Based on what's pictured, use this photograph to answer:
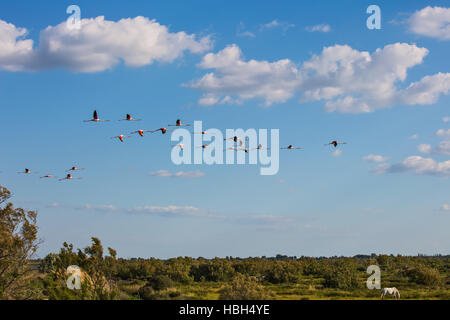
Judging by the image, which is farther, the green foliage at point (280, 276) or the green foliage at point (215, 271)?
the green foliage at point (215, 271)

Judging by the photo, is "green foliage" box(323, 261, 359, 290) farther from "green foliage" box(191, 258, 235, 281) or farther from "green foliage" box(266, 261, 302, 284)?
"green foliage" box(191, 258, 235, 281)

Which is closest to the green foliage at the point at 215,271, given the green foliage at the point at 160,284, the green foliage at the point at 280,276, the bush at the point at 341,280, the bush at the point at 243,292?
the green foliage at the point at 280,276

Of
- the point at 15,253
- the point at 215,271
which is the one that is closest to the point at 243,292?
the point at 15,253

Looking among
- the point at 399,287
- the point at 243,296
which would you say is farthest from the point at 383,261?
the point at 243,296

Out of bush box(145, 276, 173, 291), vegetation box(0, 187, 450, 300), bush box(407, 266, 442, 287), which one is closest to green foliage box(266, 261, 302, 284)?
vegetation box(0, 187, 450, 300)

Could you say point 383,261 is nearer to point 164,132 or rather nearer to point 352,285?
point 352,285

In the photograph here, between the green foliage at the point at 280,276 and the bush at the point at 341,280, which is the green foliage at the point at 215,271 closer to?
the green foliage at the point at 280,276

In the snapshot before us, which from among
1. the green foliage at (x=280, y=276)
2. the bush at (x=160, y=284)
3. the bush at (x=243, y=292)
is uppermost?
the bush at (x=243, y=292)

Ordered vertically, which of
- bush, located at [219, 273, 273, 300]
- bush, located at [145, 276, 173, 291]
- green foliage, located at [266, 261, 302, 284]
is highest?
bush, located at [219, 273, 273, 300]

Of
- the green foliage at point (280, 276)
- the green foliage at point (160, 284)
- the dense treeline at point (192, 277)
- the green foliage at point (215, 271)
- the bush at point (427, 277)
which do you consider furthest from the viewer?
the green foliage at point (215, 271)

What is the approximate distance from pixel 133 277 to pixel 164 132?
43154mm
